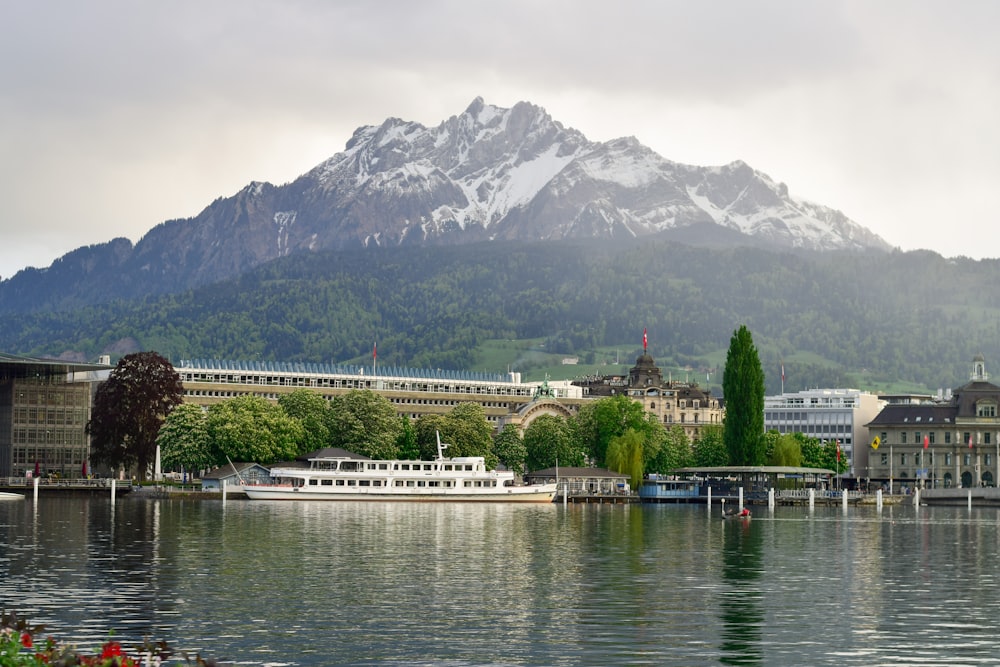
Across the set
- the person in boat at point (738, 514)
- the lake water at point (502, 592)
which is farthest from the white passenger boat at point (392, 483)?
the lake water at point (502, 592)

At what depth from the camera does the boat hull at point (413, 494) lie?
564ft

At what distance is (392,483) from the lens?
7062 inches

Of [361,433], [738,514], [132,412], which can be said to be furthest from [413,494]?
[738,514]

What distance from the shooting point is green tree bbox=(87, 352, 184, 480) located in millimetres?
189500

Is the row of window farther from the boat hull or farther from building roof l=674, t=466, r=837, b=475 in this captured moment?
building roof l=674, t=466, r=837, b=475

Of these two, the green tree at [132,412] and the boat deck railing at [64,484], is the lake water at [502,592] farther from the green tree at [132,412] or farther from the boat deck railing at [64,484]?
the green tree at [132,412]

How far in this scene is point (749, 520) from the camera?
457 feet

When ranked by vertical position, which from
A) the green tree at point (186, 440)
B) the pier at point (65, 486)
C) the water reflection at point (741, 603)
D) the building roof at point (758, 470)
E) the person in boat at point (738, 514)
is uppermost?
the green tree at point (186, 440)

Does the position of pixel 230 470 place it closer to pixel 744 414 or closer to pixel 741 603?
pixel 744 414

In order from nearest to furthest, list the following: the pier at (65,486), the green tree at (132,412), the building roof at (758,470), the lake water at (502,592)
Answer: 1. the lake water at (502,592)
2. the pier at (65,486)
3. the building roof at (758,470)
4. the green tree at (132,412)

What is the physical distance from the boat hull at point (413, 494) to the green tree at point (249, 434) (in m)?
6.90

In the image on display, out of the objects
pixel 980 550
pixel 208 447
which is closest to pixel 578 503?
pixel 208 447

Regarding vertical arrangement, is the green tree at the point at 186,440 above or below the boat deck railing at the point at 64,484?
above

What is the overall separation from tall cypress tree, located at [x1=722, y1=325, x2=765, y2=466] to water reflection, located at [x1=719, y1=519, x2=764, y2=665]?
285ft
